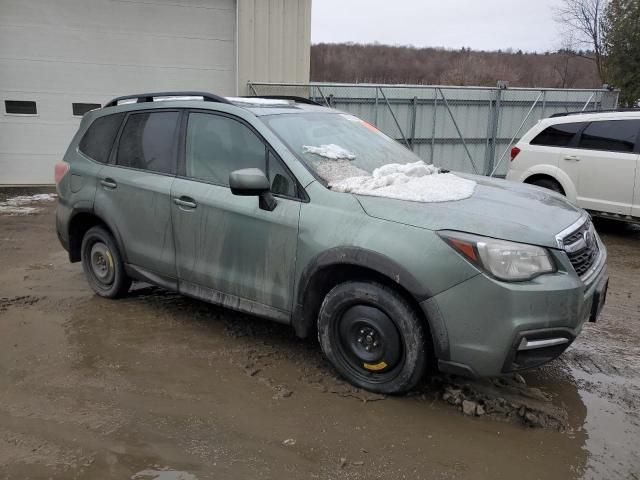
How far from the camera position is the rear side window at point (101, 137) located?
4801mm

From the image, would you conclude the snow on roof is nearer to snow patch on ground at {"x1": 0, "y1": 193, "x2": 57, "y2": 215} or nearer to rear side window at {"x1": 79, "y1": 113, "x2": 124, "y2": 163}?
rear side window at {"x1": 79, "y1": 113, "x2": 124, "y2": 163}

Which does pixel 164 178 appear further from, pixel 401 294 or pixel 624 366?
pixel 624 366

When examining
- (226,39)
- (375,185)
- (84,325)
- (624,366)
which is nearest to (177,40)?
(226,39)

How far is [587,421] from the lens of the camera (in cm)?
318

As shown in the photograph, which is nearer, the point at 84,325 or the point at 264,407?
the point at 264,407

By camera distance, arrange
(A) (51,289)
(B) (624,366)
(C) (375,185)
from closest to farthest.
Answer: (C) (375,185), (B) (624,366), (A) (51,289)

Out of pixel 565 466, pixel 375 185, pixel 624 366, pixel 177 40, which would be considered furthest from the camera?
pixel 177 40

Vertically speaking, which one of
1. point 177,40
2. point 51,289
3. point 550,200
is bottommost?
point 51,289

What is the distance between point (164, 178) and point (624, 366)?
350 centimetres

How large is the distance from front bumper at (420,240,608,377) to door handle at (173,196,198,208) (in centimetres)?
185

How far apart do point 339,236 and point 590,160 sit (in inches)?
225

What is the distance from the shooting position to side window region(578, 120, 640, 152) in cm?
736

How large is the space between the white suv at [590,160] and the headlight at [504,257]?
17.0 ft

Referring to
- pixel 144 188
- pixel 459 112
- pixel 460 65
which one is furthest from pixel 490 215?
pixel 460 65
